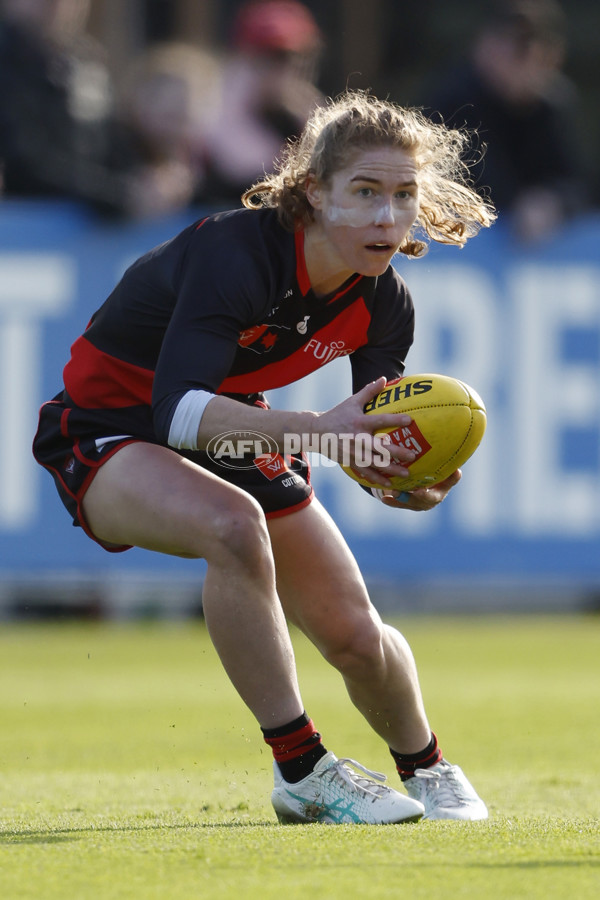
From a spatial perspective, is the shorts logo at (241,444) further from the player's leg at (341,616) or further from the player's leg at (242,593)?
the player's leg at (341,616)

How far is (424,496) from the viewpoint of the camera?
4164mm

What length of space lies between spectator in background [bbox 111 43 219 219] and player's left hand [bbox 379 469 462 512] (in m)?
5.87

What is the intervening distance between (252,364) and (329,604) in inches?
29.4

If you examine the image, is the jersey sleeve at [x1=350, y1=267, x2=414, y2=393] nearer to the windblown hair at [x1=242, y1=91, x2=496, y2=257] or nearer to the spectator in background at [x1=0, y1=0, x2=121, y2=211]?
the windblown hair at [x1=242, y1=91, x2=496, y2=257]

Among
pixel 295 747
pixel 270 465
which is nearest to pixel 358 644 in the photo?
pixel 295 747

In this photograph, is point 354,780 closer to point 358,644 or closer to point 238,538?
point 358,644

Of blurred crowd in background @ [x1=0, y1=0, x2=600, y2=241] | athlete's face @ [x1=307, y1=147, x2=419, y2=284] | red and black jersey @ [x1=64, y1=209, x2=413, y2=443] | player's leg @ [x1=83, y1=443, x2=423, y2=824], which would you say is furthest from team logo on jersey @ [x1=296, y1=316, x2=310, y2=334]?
blurred crowd in background @ [x1=0, y1=0, x2=600, y2=241]

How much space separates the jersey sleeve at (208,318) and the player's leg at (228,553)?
228 mm

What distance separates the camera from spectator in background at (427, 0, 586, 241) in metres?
9.81

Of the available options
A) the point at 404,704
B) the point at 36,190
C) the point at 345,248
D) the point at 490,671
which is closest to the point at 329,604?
the point at 404,704

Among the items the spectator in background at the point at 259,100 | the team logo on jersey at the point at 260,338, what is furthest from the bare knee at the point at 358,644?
the spectator in background at the point at 259,100

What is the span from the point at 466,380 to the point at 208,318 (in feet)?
20.8

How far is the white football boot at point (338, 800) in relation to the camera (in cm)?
399

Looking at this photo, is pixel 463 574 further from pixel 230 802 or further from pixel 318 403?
pixel 230 802
